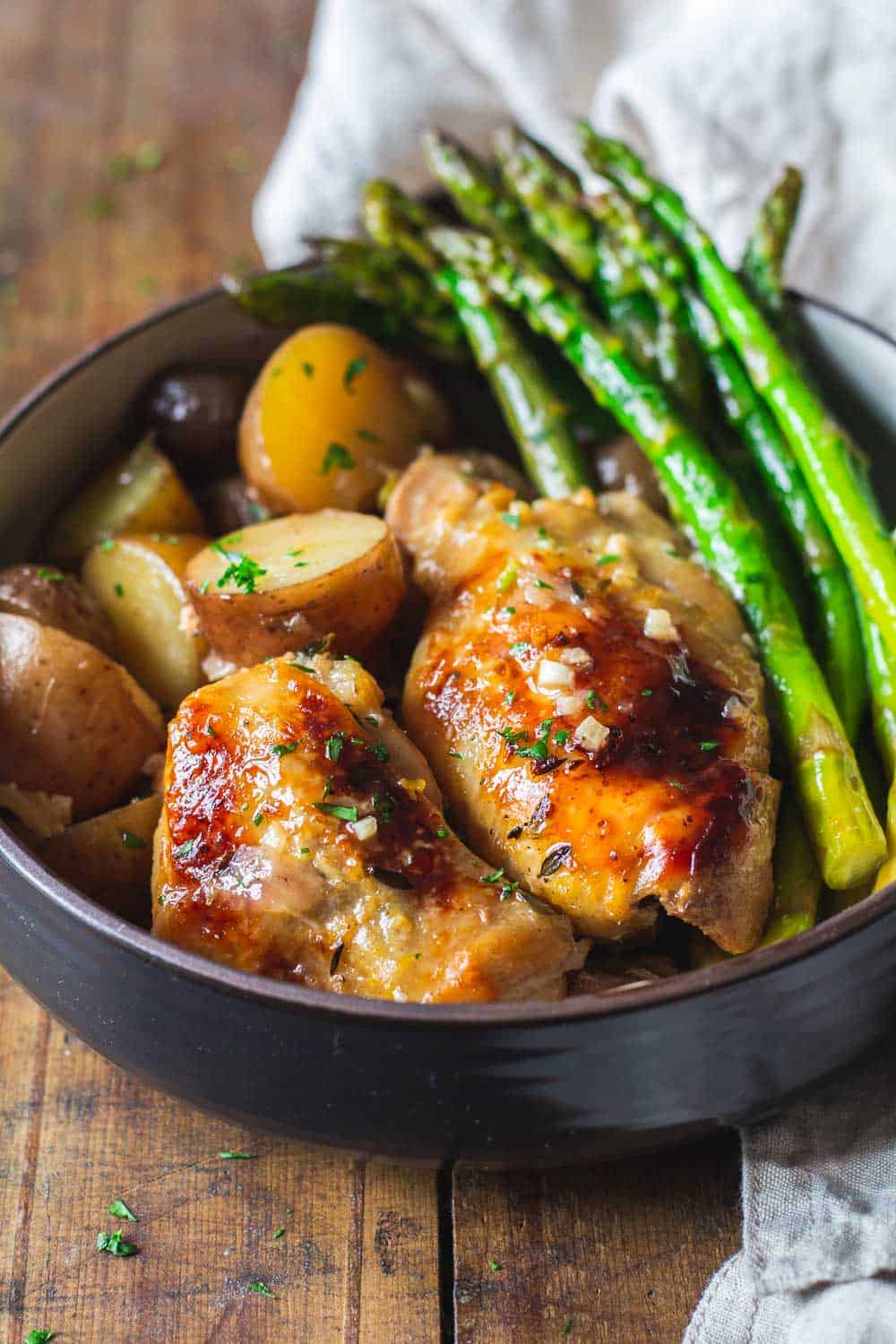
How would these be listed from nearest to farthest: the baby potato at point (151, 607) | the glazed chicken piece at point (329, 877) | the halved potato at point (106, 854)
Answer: the glazed chicken piece at point (329, 877), the halved potato at point (106, 854), the baby potato at point (151, 607)

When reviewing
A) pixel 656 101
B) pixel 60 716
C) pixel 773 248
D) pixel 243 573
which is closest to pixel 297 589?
pixel 243 573

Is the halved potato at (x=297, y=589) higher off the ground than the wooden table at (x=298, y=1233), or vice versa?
the halved potato at (x=297, y=589)

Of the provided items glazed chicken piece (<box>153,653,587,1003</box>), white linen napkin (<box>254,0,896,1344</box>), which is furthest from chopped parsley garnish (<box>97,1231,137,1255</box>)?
white linen napkin (<box>254,0,896,1344</box>)

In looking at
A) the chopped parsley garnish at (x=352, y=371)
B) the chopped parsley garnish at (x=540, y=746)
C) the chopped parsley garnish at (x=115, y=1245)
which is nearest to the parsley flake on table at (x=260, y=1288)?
the chopped parsley garnish at (x=115, y=1245)

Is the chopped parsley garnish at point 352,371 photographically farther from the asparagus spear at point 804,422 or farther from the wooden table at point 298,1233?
the wooden table at point 298,1233

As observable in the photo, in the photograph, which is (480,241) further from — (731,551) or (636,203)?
(731,551)

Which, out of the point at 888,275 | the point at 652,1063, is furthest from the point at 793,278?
the point at 652,1063
